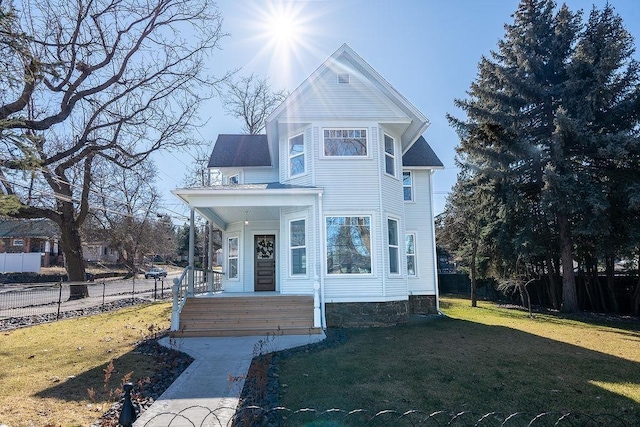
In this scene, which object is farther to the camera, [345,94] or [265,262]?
[265,262]

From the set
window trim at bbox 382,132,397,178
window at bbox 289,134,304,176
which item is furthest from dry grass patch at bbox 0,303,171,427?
window trim at bbox 382,132,397,178

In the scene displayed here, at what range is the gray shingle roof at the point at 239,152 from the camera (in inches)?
632

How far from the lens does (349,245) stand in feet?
38.0

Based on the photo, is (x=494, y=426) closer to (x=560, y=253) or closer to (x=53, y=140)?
(x=560, y=253)

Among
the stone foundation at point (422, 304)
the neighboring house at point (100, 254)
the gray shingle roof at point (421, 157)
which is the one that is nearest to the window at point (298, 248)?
the stone foundation at point (422, 304)

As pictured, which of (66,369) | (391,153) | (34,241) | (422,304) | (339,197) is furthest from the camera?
(34,241)

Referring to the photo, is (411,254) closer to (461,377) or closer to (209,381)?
(461,377)

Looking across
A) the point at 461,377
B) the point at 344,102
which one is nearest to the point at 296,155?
the point at 344,102

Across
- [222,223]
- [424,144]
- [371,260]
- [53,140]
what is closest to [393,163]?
[371,260]

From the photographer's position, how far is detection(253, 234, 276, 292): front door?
47.7 ft

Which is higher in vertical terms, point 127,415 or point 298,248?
point 298,248

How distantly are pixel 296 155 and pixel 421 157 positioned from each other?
5692 mm

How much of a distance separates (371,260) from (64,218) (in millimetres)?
16819

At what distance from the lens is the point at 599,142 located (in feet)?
46.4
